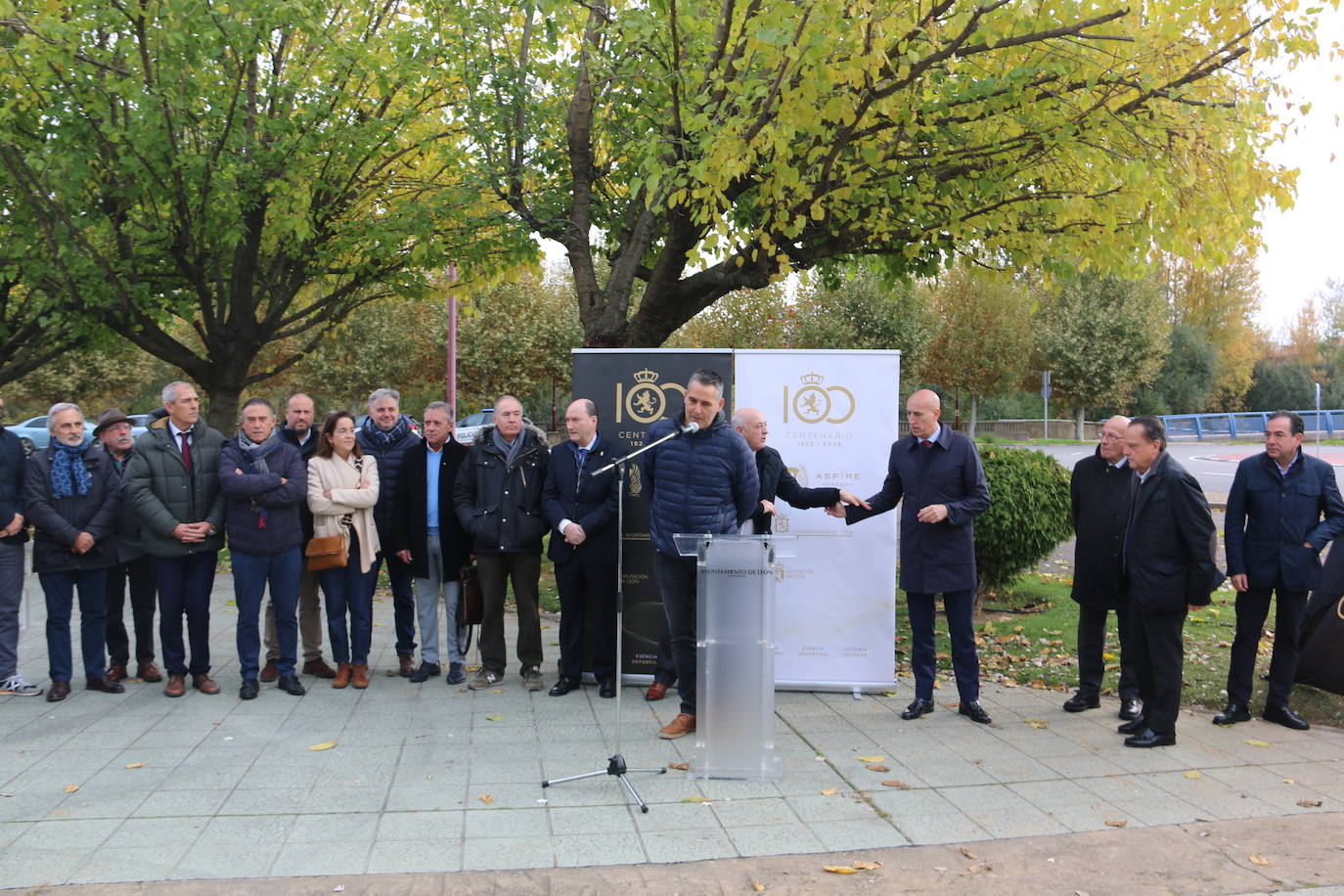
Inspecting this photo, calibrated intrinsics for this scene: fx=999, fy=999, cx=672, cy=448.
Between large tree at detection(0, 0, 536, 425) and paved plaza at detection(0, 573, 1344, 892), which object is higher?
large tree at detection(0, 0, 536, 425)

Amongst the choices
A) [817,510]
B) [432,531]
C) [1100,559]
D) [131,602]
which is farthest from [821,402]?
[131,602]

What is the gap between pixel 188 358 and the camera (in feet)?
42.8

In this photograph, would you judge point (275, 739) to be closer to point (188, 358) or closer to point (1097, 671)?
point (1097, 671)

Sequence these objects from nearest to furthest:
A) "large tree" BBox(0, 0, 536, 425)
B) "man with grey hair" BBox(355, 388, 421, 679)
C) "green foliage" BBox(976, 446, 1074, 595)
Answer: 1. "man with grey hair" BBox(355, 388, 421, 679)
2. "green foliage" BBox(976, 446, 1074, 595)
3. "large tree" BBox(0, 0, 536, 425)

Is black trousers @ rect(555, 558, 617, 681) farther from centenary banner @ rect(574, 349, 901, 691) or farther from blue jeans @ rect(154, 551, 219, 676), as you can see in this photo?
blue jeans @ rect(154, 551, 219, 676)

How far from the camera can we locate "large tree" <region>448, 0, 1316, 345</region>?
7.00m

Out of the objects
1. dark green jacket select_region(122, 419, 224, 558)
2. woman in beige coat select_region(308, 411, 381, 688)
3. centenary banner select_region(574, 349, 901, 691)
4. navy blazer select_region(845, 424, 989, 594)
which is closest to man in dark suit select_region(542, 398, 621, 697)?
centenary banner select_region(574, 349, 901, 691)

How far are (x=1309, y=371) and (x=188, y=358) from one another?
2229 inches

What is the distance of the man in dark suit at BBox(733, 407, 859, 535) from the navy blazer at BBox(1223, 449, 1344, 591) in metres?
2.40

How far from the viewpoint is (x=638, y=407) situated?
7.09 metres

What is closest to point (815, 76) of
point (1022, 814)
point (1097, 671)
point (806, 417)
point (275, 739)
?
point (806, 417)

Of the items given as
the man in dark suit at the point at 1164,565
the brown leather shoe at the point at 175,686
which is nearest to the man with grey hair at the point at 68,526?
the brown leather shoe at the point at 175,686

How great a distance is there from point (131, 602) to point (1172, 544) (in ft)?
22.5

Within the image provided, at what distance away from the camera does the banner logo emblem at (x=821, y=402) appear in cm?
699
